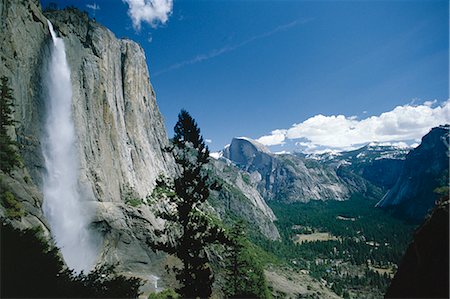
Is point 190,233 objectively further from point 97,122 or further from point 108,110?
point 108,110

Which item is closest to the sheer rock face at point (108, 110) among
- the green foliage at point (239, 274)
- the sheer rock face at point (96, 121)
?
the sheer rock face at point (96, 121)

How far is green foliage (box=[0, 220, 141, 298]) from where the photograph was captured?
14.1m

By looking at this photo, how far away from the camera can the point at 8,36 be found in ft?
143

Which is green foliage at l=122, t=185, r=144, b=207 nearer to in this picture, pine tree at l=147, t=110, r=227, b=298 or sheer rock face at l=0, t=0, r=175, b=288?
sheer rock face at l=0, t=0, r=175, b=288

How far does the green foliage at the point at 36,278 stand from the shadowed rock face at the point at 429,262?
630 inches

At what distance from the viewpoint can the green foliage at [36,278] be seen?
46.2 ft

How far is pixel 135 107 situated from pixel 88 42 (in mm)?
21357

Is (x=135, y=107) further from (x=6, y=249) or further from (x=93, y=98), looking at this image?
(x=6, y=249)

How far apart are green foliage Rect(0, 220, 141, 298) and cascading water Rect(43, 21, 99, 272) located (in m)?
25.8

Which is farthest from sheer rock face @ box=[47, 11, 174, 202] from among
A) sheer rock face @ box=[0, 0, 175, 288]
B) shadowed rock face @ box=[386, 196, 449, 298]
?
shadowed rock face @ box=[386, 196, 449, 298]

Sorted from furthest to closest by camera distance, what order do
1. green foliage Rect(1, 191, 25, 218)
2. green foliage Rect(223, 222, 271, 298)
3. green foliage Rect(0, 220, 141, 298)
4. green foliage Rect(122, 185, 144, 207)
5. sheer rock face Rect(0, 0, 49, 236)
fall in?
green foliage Rect(122, 185, 144, 207) → sheer rock face Rect(0, 0, 49, 236) → green foliage Rect(223, 222, 271, 298) → green foliage Rect(1, 191, 25, 218) → green foliage Rect(0, 220, 141, 298)

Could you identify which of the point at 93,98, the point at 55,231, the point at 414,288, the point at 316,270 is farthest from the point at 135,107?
the point at 316,270

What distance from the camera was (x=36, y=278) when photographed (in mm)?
14805

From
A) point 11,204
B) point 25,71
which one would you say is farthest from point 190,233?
point 25,71
